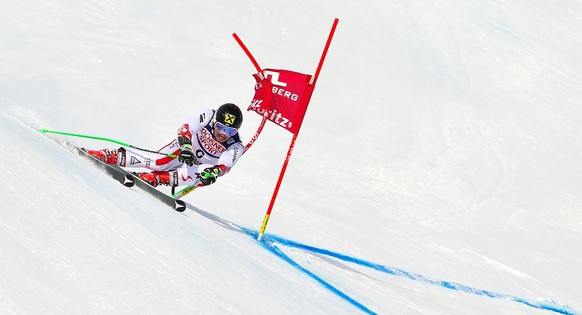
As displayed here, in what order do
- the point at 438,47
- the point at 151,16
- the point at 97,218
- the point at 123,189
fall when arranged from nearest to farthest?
1. the point at 97,218
2. the point at 123,189
3. the point at 151,16
4. the point at 438,47

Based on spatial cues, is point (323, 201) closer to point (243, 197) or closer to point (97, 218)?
point (243, 197)

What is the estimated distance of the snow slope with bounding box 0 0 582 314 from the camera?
4.87 m

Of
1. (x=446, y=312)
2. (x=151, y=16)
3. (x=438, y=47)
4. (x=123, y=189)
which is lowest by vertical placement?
(x=446, y=312)

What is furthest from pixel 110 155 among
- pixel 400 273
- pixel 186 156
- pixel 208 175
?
pixel 400 273

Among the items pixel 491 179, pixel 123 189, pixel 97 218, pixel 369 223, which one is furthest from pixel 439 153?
pixel 97 218

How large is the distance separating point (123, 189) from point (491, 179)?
313 inches

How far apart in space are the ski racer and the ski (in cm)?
41

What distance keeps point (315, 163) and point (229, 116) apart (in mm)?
4171

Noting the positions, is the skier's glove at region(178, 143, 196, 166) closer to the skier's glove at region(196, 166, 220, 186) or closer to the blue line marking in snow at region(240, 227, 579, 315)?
the skier's glove at region(196, 166, 220, 186)

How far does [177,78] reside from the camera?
542 inches

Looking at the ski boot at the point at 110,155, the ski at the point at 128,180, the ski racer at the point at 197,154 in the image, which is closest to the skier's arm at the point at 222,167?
the ski racer at the point at 197,154

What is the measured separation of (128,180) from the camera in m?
→ 7.52

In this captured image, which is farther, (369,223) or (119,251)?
(369,223)

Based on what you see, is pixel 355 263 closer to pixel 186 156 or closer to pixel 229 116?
pixel 229 116
